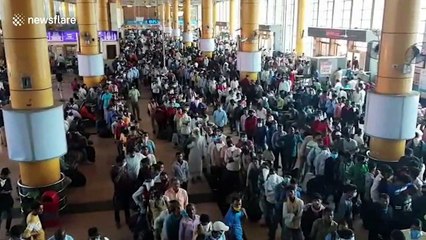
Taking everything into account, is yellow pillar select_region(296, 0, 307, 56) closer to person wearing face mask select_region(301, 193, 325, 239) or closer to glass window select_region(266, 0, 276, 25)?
A: glass window select_region(266, 0, 276, 25)

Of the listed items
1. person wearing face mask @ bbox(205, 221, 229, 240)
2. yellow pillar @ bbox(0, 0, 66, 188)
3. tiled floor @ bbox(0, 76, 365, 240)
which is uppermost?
yellow pillar @ bbox(0, 0, 66, 188)

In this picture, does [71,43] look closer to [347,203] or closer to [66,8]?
[347,203]

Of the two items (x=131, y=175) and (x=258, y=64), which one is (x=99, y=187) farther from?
(x=258, y=64)

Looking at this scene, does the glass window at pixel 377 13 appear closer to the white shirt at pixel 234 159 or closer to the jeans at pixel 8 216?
the white shirt at pixel 234 159

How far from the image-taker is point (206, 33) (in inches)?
1235

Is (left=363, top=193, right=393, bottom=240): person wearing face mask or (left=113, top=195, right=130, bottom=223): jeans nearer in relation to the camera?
(left=363, top=193, right=393, bottom=240): person wearing face mask

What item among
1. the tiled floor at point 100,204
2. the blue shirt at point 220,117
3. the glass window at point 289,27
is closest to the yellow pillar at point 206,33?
the glass window at point 289,27

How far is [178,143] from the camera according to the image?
44.5 ft

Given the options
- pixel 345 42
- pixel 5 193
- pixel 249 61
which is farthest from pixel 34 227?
pixel 345 42

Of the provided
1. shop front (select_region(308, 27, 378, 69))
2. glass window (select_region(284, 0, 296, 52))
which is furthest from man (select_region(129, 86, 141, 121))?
glass window (select_region(284, 0, 296, 52))

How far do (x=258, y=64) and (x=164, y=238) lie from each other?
50.1ft

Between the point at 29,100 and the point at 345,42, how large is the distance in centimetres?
2092

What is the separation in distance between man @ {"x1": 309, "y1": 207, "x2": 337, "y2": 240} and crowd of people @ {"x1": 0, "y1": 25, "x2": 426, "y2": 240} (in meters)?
0.01

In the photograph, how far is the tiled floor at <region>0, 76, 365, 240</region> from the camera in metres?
8.58
